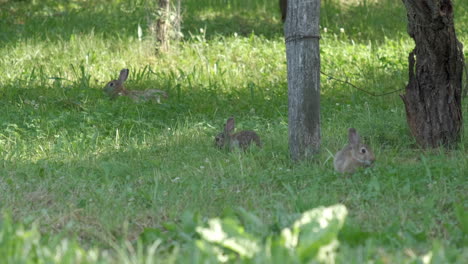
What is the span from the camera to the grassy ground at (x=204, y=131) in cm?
519

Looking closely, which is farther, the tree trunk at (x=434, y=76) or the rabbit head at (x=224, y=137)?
the rabbit head at (x=224, y=137)

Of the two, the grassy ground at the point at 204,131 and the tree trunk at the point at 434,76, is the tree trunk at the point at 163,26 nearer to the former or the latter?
the grassy ground at the point at 204,131

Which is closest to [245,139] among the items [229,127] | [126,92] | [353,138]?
[229,127]

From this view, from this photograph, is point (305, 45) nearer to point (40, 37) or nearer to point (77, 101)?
point (77, 101)

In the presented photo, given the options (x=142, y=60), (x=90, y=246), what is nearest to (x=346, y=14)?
(x=142, y=60)

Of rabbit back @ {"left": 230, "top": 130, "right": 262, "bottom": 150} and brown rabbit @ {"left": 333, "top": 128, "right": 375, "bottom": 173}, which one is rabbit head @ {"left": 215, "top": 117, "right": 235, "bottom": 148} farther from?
brown rabbit @ {"left": 333, "top": 128, "right": 375, "bottom": 173}

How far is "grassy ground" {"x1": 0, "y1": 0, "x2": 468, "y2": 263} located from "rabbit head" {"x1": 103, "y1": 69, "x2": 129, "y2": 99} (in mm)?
192

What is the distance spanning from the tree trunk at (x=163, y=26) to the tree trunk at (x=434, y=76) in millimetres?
5685

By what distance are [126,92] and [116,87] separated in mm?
195

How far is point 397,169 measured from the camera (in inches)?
236

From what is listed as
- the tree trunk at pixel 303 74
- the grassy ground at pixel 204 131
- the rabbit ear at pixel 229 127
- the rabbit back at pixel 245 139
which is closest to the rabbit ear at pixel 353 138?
the grassy ground at pixel 204 131

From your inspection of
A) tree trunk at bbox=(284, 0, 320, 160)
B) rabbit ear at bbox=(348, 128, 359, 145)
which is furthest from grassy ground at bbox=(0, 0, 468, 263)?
rabbit ear at bbox=(348, 128, 359, 145)

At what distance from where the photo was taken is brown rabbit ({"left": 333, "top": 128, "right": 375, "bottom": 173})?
240 inches

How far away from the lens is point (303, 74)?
654cm
